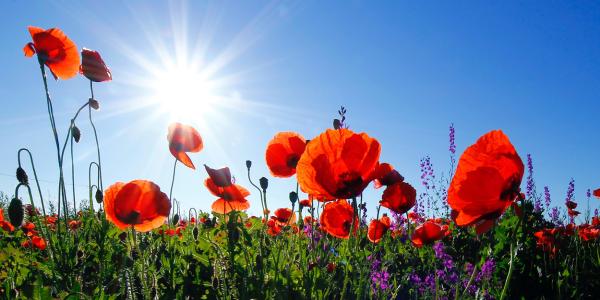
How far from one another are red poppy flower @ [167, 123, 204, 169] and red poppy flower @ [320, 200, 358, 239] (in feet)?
2.50

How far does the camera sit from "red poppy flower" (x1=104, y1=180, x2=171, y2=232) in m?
2.03

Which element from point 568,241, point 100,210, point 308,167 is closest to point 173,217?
point 100,210

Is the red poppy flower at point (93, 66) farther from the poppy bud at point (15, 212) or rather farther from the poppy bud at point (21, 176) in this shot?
the poppy bud at point (15, 212)

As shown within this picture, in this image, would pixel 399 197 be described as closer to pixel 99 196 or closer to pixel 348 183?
pixel 348 183

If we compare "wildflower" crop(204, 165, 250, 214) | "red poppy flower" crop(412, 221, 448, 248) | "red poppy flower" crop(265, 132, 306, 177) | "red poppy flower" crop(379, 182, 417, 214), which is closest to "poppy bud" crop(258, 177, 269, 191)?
"wildflower" crop(204, 165, 250, 214)

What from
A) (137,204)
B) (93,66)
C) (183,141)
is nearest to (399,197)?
(183,141)

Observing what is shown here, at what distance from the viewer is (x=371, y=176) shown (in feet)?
4.50

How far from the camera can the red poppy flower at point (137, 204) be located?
6.66 feet

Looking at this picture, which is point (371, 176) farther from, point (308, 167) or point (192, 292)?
point (192, 292)

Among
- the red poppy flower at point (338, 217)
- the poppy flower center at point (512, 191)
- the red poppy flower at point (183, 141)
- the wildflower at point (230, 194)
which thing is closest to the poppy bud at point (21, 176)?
the red poppy flower at point (183, 141)

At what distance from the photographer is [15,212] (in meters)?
2.11

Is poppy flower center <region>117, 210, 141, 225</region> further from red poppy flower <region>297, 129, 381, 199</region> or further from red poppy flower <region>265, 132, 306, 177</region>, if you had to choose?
red poppy flower <region>297, 129, 381, 199</region>

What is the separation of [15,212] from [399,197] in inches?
77.0

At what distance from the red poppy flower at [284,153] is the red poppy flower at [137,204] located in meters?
0.58
